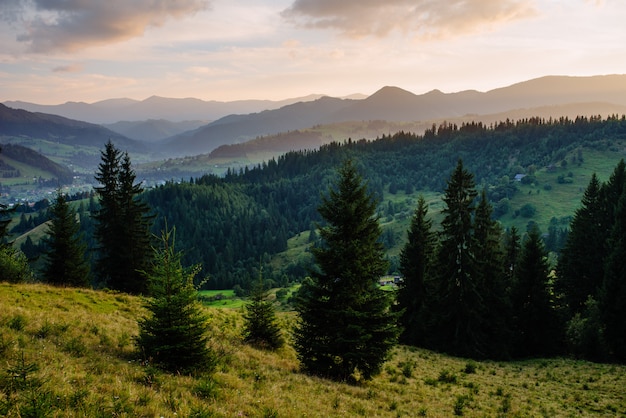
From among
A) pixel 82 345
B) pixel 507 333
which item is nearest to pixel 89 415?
pixel 82 345

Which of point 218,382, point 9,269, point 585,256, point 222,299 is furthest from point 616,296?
point 222,299

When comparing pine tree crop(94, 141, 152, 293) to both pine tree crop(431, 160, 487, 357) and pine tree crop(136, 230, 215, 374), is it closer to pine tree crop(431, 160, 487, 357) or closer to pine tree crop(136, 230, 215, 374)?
pine tree crop(136, 230, 215, 374)

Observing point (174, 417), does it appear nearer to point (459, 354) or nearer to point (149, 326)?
point (149, 326)

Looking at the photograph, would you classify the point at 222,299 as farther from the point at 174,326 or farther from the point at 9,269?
the point at 174,326

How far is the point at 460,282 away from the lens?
126ft

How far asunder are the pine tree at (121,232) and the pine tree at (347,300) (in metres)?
26.9

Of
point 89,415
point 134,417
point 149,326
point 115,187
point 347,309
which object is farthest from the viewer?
point 115,187

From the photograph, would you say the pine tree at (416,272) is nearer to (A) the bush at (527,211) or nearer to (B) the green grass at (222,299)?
(B) the green grass at (222,299)

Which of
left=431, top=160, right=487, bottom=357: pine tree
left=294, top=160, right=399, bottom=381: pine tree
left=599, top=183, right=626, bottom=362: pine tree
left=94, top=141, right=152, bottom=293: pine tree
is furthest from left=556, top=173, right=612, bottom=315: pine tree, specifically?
left=94, top=141, right=152, bottom=293: pine tree

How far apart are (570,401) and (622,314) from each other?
2078 cm

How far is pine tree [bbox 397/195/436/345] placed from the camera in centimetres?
4138

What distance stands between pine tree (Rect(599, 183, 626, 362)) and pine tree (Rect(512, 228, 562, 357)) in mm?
4738

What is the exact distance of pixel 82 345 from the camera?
14953 mm

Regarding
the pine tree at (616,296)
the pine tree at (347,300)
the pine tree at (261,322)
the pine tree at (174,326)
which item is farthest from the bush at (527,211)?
the pine tree at (174,326)
